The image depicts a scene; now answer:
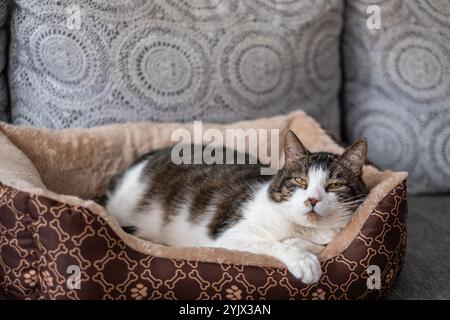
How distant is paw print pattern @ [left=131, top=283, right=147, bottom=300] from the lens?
105 centimetres

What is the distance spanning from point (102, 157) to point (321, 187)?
76 cm

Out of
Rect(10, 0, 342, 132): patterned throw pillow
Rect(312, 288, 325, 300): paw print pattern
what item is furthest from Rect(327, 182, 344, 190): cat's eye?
Rect(10, 0, 342, 132): patterned throw pillow

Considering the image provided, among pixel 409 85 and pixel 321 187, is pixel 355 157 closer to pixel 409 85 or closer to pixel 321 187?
pixel 321 187

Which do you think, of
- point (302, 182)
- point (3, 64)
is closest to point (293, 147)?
point (302, 182)

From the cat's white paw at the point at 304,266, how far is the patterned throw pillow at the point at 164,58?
0.77 meters

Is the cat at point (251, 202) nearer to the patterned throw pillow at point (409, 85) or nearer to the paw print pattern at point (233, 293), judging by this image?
the paw print pattern at point (233, 293)

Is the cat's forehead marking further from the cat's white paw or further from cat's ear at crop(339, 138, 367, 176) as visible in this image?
the cat's white paw

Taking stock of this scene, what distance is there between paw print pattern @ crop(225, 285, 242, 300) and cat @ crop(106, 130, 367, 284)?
0.40 ft

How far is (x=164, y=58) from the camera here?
1685 millimetres

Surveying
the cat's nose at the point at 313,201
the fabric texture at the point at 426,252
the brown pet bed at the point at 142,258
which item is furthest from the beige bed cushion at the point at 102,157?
the fabric texture at the point at 426,252

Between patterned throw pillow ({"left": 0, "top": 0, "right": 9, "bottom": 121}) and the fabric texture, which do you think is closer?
the fabric texture

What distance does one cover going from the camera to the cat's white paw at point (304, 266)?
42.3 inches

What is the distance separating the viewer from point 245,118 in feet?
5.89

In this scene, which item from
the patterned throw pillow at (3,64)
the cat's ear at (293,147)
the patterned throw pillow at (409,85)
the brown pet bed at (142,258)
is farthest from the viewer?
the patterned throw pillow at (409,85)
